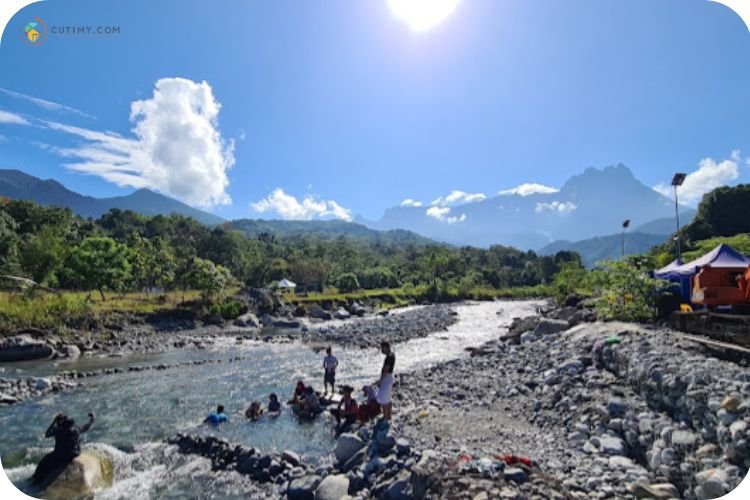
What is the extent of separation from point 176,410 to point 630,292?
60.2 feet

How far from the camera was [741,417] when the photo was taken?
21.8ft

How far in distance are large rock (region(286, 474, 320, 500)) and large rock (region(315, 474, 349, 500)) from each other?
0.72 feet

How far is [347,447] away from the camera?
943 cm

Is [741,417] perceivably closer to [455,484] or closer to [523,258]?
[455,484]

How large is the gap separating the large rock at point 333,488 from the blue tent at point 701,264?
15.4 m

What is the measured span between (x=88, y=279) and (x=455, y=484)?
140 ft

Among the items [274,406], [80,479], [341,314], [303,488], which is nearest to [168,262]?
[341,314]

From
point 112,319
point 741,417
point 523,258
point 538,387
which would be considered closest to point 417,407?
point 538,387

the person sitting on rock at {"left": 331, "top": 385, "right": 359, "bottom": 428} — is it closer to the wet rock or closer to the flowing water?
the flowing water

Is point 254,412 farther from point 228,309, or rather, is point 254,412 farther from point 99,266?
point 99,266

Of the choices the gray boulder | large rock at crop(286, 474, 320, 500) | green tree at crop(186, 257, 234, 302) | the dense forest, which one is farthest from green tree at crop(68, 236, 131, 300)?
large rock at crop(286, 474, 320, 500)

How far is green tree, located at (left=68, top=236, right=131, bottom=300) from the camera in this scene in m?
38.9

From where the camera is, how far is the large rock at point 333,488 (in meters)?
7.65

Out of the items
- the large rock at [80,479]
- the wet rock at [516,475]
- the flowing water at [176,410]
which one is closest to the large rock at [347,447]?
the flowing water at [176,410]
